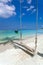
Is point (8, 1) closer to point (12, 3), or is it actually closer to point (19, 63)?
point (12, 3)

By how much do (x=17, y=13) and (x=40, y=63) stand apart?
3.65 meters

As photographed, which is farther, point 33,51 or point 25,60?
point 33,51

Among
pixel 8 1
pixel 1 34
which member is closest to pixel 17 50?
pixel 8 1

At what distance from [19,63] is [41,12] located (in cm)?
367

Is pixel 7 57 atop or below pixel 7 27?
below

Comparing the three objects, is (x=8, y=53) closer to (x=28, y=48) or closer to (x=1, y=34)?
(x=28, y=48)

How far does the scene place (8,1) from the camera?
21.1 ft

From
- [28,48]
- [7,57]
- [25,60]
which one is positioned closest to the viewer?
[25,60]

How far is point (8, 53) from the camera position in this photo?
390 cm

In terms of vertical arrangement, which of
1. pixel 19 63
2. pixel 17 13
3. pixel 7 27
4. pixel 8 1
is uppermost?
pixel 8 1

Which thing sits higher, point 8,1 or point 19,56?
point 8,1

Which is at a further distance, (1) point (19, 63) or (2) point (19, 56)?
(2) point (19, 56)

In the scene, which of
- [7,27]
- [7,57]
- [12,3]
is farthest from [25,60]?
[12,3]

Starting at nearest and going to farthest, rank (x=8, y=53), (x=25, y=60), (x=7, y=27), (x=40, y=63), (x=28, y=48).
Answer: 1. (x=40, y=63)
2. (x=25, y=60)
3. (x=8, y=53)
4. (x=28, y=48)
5. (x=7, y=27)
